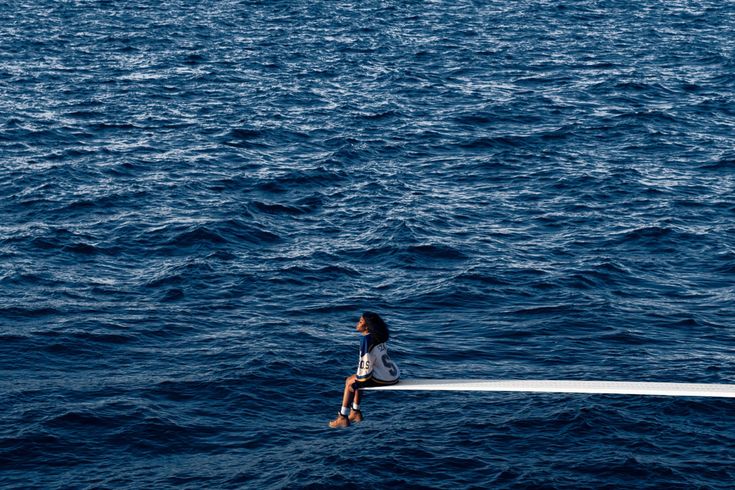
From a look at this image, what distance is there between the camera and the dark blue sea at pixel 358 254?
1388 inches

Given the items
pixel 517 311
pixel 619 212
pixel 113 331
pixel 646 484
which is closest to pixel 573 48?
pixel 619 212

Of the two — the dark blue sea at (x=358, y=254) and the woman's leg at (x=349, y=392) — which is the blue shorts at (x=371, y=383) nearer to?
the woman's leg at (x=349, y=392)

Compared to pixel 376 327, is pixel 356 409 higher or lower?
lower

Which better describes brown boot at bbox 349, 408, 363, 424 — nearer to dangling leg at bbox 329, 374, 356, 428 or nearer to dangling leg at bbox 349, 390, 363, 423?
dangling leg at bbox 349, 390, 363, 423

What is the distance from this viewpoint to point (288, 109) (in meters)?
71.9

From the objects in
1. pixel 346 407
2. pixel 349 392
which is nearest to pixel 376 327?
pixel 349 392

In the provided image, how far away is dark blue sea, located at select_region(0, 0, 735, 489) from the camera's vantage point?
35.2m

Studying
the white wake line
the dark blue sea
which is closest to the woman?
the white wake line

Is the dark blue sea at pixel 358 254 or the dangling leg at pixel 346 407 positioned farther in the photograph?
the dark blue sea at pixel 358 254

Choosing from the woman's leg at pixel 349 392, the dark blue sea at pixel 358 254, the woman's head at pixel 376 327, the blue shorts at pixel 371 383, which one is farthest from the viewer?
the dark blue sea at pixel 358 254

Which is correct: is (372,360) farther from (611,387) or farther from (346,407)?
(611,387)

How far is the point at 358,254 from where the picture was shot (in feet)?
167

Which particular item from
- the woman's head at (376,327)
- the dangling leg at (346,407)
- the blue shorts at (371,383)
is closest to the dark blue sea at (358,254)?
the dangling leg at (346,407)

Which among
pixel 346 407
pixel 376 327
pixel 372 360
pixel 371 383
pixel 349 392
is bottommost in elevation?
pixel 346 407
